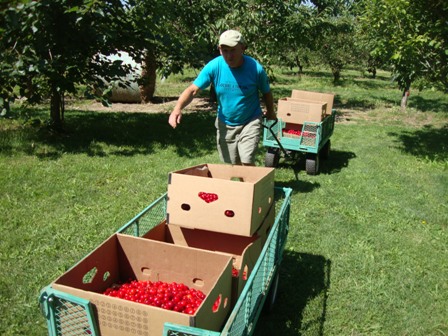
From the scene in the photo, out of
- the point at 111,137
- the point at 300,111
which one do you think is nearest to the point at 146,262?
the point at 300,111

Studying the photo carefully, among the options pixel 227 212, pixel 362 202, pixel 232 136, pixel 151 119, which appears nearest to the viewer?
pixel 227 212

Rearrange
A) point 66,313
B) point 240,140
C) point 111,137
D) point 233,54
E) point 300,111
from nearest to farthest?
1. point 66,313
2. point 233,54
3. point 240,140
4. point 300,111
5. point 111,137

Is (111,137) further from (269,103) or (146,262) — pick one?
(146,262)

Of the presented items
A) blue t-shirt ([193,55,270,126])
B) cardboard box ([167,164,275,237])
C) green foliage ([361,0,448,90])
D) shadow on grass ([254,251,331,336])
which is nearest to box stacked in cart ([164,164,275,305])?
cardboard box ([167,164,275,237])

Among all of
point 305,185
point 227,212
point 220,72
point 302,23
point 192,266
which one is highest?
point 302,23

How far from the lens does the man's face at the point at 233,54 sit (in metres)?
4.05

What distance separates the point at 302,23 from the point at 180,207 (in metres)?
8.81

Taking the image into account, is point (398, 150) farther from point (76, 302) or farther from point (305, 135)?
point (76, 302)

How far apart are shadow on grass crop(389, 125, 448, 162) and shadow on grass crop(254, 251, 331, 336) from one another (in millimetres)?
5503

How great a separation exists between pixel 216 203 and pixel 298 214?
2.50m

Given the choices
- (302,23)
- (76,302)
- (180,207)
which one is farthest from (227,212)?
(302,23)

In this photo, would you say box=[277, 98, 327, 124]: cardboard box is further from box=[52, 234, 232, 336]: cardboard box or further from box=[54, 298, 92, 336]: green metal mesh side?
box=[54, 298, 92, 336]: green metal mesh side

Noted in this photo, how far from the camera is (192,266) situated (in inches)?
111

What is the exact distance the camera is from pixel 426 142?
10.4 metres
